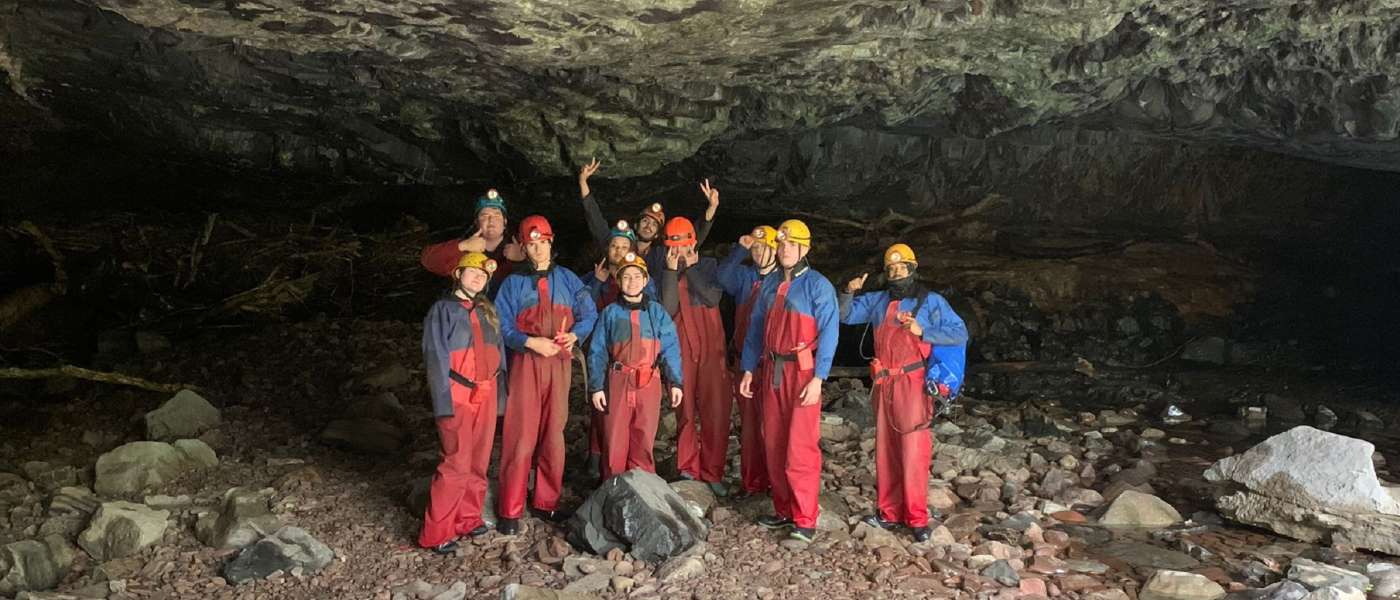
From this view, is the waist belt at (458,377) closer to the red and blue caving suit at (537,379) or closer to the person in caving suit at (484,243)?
the red and blue caving suit at (537,379)

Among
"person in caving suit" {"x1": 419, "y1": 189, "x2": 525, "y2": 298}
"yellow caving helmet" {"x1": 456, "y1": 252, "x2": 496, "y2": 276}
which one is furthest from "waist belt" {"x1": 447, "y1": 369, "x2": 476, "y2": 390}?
"person in caving suit" {"x1": 419, "y1": 189, "x2": 525, "y2": 298}

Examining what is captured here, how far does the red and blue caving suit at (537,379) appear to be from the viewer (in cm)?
630

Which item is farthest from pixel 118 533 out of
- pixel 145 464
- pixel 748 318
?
pixel 748 318

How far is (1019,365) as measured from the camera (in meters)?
12.8

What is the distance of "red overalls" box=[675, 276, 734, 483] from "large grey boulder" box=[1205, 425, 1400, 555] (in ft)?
10.9

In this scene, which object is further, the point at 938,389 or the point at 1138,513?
the point at 1138,513

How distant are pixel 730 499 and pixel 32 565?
4170 mm

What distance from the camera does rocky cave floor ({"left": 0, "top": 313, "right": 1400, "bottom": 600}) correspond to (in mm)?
5742

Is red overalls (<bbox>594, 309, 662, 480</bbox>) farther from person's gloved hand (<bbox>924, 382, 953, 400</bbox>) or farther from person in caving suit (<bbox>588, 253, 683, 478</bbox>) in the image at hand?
person's gloved hand (<bbox>924, 382, 953, 400</bbox>)

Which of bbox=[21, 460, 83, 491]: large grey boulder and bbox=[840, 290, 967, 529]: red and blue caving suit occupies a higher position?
bbox=[840, 290, 967, 529]: red and blue caving suit

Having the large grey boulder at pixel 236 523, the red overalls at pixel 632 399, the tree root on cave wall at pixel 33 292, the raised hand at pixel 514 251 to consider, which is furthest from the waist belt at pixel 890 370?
the tree root on cave wall at pixel 33 292

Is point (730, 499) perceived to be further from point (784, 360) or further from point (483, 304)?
point (483, 304)

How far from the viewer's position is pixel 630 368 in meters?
6.54

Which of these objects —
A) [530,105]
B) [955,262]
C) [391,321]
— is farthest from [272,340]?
[955,262]
